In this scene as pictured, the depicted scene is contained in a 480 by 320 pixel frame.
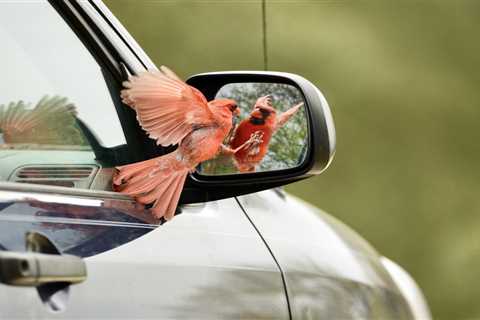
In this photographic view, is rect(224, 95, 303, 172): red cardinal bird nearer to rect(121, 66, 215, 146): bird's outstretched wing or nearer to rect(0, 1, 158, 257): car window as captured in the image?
rect(121, 66, 215, 146): bird's outstretched wing

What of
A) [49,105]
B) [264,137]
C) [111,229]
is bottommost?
[111,229]

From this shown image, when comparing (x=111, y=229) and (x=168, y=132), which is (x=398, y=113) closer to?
(x=168, y=132)

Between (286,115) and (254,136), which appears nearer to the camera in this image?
(254,136)

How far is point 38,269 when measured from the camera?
1451 millimetres

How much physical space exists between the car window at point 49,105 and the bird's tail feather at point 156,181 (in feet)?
0.14

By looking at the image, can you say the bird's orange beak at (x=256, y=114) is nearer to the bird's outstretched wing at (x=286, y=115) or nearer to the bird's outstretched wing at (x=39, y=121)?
the bird's outstretched wing at (x=286, y=115)

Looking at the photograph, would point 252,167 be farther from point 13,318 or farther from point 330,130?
point 13,318

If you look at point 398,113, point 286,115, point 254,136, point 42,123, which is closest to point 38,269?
point 42,123

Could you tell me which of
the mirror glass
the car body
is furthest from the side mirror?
the car body

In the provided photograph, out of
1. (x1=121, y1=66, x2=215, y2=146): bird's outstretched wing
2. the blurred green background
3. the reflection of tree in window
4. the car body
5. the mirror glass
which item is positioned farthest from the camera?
the blurred green background

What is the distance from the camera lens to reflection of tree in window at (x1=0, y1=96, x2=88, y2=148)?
1.74m

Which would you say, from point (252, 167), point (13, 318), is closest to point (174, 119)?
point (252, 167)

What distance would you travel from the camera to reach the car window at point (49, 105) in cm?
175

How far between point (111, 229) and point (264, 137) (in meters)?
0.40
